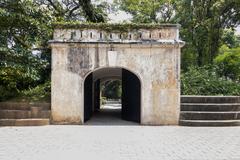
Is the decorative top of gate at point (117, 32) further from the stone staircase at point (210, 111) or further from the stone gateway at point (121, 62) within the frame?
the stone staircase at point (210, 111)

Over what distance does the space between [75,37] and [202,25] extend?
1674cm

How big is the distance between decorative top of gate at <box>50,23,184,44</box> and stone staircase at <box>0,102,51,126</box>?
283cm

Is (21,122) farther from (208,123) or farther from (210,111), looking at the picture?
(210,111)

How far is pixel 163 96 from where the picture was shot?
17281mm

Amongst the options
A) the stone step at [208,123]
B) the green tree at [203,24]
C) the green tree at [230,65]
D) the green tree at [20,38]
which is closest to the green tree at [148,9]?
the green tree at [203,24]

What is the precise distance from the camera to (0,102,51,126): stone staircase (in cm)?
1663

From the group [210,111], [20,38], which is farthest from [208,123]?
[20,38]

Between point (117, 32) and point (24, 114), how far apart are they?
16.0 feet

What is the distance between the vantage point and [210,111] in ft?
57.9

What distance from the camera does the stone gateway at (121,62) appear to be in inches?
676

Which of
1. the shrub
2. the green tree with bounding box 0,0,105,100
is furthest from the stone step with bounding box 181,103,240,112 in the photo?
the green tree with bounding box 0,0,105,100
